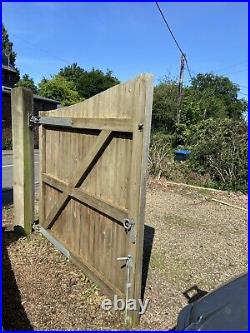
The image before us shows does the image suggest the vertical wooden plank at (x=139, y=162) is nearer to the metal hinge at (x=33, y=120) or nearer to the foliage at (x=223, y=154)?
the metal hinge at (x=33, y=120)

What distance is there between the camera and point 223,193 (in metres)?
8.02

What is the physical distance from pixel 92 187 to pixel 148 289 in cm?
126

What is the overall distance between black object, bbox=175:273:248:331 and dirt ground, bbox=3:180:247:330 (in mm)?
1005

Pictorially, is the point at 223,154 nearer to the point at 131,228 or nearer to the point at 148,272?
the point at 148,272

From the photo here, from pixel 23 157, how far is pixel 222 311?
347 centimetres

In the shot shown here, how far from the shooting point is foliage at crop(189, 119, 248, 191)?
8.35 meters

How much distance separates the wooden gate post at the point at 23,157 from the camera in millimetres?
4422

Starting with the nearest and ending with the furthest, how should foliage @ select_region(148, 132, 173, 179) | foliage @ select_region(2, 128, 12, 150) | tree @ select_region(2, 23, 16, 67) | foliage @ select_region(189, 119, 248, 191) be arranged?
foliage @ select_region(189, 119, 248, 191)
foliage @ select_region(148, 132, 173, 179)
foliage @ select_region(2, 128, 12, 150)
tree @ select_region(2, 23, 16, 67)

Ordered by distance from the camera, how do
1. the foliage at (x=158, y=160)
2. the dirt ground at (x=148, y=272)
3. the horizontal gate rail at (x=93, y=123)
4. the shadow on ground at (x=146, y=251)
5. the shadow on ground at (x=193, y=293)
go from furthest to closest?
the foliage at (x=158, y=160) < the shadow on ground at (x=146, y=251) < the shadow on ground at (x=193, y=293) < the dirt ground at (x=148, y=272) < the horizontal gate rail at (x=93, y=123)

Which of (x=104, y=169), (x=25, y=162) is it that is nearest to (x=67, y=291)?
(x=104, y=169)

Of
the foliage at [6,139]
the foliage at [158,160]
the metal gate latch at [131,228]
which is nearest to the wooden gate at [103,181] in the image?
the metal gate latch at [131,228]

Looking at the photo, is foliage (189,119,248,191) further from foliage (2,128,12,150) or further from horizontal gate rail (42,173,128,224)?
foliage (2,128,12,150)

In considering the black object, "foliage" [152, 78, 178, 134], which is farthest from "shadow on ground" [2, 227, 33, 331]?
"foliage" [152, 78, 178, 134]

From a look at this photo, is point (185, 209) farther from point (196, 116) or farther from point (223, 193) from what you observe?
point (196, 116)
